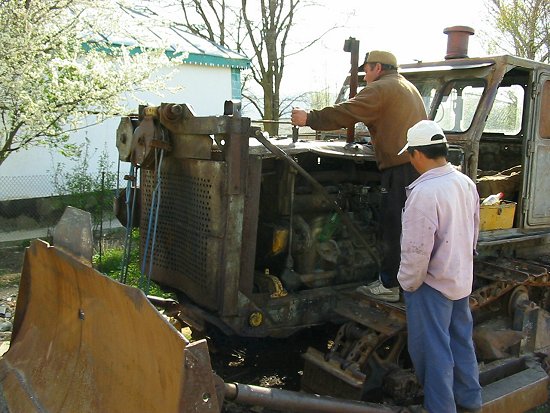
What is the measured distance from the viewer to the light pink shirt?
11.5 ft

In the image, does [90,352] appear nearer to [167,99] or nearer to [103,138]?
[103,138]

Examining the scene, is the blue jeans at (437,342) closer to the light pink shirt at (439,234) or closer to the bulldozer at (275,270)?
the light pink shirt at (439,234)

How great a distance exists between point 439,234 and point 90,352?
2176mm

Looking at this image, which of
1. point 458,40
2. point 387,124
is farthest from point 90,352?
point 458,40

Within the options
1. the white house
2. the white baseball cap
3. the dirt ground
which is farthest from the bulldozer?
the white house

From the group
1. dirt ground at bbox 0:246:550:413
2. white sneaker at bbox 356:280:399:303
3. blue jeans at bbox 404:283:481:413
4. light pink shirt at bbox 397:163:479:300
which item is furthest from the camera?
dirt ground at bbox 0:246:550:413

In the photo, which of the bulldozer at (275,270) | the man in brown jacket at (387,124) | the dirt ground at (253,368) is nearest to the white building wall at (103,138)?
the dirt ground at (253,368)

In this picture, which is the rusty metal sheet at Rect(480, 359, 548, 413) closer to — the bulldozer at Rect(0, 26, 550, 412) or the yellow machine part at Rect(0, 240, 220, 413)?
the bulldozer at Rect(0, 26, 550, 412)

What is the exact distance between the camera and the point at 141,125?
436 cm

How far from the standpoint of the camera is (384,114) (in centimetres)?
444

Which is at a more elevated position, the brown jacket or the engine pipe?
the brown jacket

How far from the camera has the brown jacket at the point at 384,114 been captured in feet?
14.3

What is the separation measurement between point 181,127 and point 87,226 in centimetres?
103

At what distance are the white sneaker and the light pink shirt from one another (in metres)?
0.87
